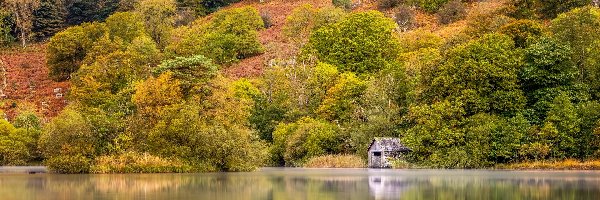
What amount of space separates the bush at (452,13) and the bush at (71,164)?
71.9 metres

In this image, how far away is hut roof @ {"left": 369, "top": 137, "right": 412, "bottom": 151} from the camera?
229ft

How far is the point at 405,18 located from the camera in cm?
12112

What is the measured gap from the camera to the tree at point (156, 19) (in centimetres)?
12178

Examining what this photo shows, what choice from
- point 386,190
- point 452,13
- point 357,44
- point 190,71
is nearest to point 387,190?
point 386,190

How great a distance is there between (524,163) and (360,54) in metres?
35.4

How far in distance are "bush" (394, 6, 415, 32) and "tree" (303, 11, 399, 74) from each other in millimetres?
16886

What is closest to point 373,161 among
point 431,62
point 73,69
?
point 431,62

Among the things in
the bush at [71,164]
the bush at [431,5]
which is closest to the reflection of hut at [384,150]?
the bush at [71,164]

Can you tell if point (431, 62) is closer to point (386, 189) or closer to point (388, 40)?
point (388, 40)

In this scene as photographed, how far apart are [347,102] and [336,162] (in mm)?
8749

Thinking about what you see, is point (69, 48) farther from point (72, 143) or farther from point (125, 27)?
point (72, 143)

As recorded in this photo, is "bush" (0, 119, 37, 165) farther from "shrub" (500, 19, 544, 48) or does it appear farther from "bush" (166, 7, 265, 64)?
"shrub" (500, 19, 544, 48)

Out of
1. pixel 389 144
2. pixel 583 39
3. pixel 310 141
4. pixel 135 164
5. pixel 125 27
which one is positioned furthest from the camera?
pixel 125 27

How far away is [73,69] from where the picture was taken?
11706cm
